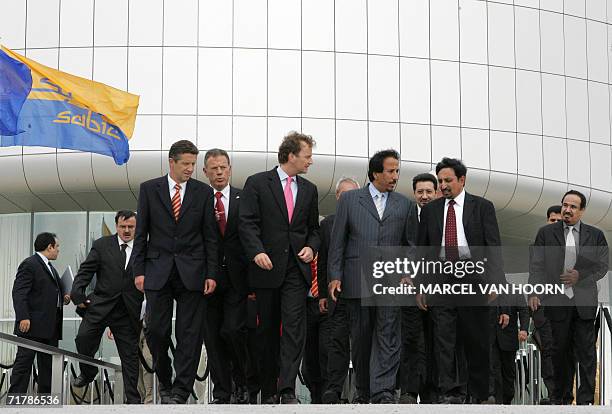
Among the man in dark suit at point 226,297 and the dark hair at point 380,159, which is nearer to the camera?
the dark hair at point 380,159

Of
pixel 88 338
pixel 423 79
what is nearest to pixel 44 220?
pixel 423 79

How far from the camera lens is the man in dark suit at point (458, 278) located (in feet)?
37.6

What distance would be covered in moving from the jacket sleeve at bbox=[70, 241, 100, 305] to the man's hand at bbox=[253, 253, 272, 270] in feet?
11.5

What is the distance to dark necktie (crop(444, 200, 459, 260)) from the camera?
1159 cm

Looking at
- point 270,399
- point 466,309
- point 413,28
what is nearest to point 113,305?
point 270,399

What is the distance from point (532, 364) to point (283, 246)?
20.0ft

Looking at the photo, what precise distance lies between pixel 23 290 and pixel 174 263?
3.67m

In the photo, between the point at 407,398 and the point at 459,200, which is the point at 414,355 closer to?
the point at 407,398

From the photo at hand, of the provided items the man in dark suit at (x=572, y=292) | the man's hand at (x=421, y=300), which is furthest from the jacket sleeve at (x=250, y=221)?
the man in dark suit at (x=572, y=292)

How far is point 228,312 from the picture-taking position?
12320mm

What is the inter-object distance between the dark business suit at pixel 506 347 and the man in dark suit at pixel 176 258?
304cm

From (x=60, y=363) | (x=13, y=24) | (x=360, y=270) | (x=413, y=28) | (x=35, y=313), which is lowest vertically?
(x=60, y=363)

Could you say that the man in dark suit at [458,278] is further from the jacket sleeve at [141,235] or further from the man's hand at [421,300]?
the jacket sleeve at [141,235]

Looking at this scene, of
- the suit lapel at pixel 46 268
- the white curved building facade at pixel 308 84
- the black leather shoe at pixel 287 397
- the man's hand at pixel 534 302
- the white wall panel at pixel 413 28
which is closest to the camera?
the black leather shoe at pixel 287 397
